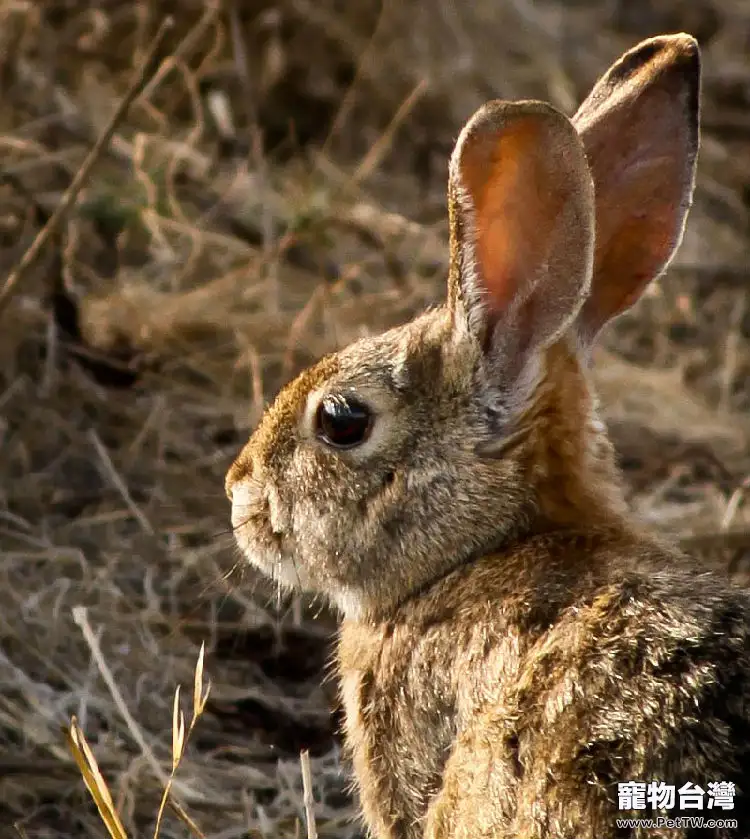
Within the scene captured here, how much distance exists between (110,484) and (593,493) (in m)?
2.01

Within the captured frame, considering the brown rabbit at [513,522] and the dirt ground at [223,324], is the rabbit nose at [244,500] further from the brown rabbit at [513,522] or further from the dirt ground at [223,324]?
the dirt ground at [223,324]

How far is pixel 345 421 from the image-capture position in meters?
3.26

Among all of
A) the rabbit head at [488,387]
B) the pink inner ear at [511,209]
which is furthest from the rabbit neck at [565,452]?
the pink inner ear at [511,209]

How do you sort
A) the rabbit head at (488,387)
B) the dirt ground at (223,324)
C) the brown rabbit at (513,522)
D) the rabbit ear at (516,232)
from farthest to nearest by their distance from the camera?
1. the dirt ground at (223,324)
2. the rabbit head at (488,387)
3. the rabbit ear at (516,232)
4. the brown rabbit at (513,522)

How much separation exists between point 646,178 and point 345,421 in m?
0.89

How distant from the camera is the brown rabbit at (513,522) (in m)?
2.63

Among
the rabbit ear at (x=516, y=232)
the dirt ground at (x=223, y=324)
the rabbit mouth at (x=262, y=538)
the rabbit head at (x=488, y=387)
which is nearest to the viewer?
the rabbit ear at (x=516, y=232)

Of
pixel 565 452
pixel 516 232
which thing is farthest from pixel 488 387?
pixel 516 232

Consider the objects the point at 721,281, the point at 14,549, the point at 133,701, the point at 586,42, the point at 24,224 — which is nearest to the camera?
the point at 133,701

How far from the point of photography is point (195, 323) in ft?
18.0

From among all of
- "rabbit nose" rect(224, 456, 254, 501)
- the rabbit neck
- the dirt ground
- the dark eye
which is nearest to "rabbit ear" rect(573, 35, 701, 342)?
the rabbit neck

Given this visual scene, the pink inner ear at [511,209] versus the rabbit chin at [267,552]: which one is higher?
the pink inner ear at [511,209]

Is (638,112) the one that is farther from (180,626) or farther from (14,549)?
(14,549)

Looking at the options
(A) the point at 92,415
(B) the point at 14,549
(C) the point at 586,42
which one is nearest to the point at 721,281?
(C) the point at 586,42
